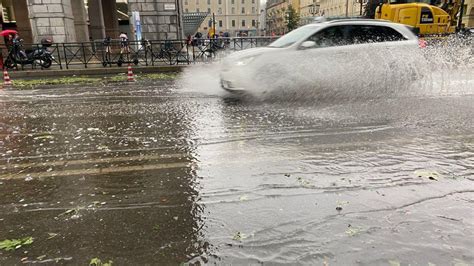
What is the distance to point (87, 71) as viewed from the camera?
52.4 ft

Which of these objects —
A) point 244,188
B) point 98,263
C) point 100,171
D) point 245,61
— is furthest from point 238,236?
point 245,61

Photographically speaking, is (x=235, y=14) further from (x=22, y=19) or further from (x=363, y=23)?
(x=363, y=23)

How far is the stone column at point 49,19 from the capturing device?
64.3 feet

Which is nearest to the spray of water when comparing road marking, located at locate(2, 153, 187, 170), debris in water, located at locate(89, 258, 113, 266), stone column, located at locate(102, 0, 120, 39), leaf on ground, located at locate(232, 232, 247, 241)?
road marking, located at locate(2, 153, 187, 170)

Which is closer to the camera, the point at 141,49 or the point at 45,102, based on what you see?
the point at 45,102

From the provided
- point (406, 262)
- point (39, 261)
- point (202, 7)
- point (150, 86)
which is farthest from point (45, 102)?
point (202, 7)

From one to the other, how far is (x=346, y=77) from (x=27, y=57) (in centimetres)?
1434

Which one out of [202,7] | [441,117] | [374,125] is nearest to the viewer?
[374,125]

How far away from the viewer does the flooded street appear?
276 cm

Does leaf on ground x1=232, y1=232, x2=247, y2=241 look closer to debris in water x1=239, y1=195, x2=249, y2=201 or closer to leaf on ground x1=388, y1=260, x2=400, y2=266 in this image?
debris in water x1=239, y1=195, x2=249, y2=201

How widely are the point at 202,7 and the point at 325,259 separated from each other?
13688 cm

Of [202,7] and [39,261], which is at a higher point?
[202,7]

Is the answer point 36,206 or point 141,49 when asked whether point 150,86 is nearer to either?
point 141,49

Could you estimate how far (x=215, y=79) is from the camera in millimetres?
11891
